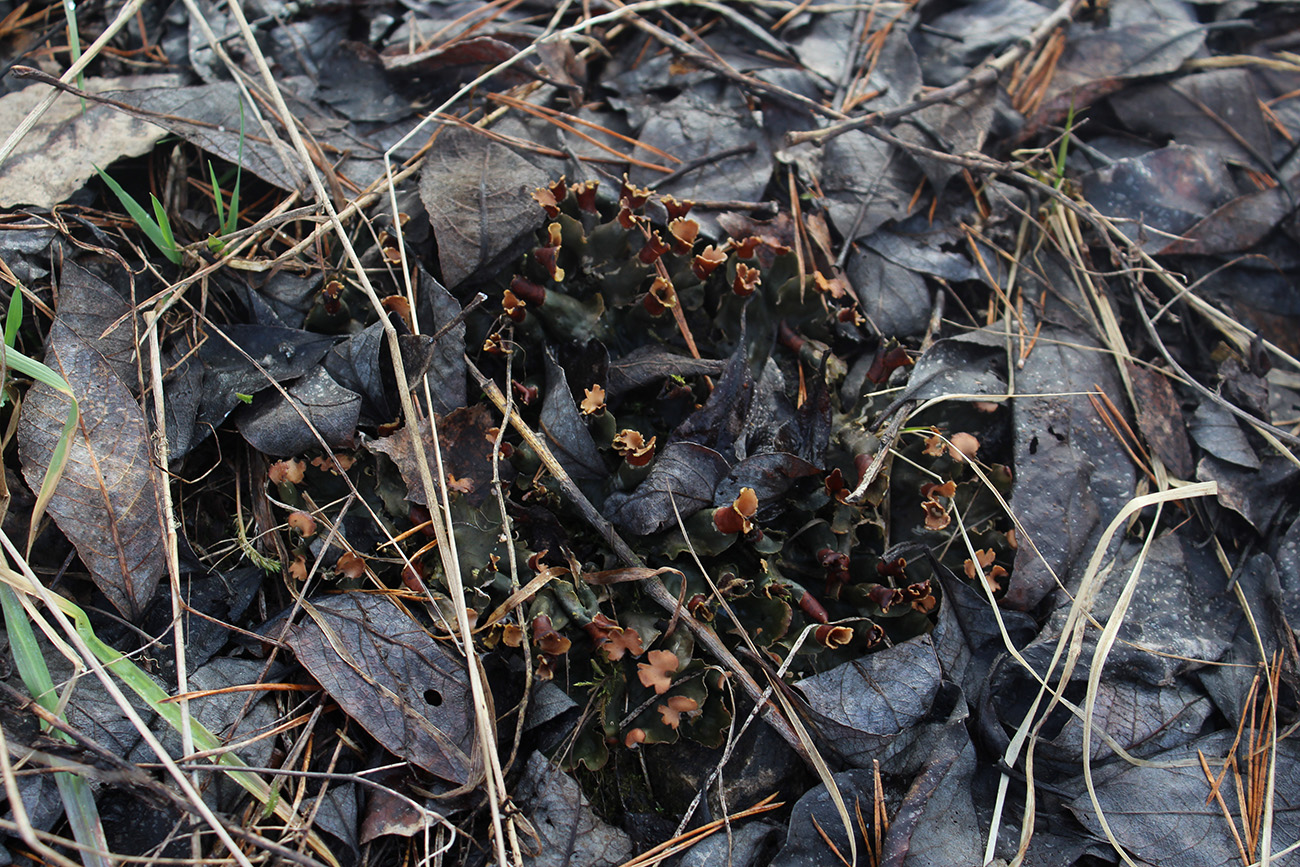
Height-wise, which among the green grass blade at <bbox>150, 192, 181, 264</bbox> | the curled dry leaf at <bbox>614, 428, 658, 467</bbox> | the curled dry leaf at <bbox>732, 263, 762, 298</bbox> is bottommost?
the curled dry leaf at <bbox>614, 428, 658, 467</bbox>

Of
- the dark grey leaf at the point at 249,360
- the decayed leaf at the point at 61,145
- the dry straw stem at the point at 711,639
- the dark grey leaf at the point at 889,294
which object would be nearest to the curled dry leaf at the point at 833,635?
the dry straw stem at the point at 711,639

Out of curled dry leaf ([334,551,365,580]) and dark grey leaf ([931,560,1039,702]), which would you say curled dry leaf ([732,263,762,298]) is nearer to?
dark grey leaf ([931,560,1039,702])

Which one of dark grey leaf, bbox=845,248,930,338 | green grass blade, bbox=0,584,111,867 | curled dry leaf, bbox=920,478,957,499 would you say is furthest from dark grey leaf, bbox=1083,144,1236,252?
green grass blade, bbox=0,584,111,867

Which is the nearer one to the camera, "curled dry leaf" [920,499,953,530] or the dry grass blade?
the dry grass blade

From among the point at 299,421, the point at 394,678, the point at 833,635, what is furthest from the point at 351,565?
the point at 833,635

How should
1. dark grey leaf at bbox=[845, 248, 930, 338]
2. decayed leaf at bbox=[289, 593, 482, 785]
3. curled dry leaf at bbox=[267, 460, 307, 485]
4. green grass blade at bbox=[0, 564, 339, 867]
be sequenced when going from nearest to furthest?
green grass blade at bbox=[0, 564, 339, 867]
decayed leaf at bbox=[289, 593, 482, 785]
curled dry leaf at bbox=[267, 460, 307, 485]
dark grey leaf at bbox=[845, 248, 930, 338]

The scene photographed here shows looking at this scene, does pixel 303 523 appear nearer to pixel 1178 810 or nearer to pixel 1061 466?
pixel 1061 466

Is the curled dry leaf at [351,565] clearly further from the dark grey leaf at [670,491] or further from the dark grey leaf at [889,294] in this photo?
the dark grey leaf at [889,294]
